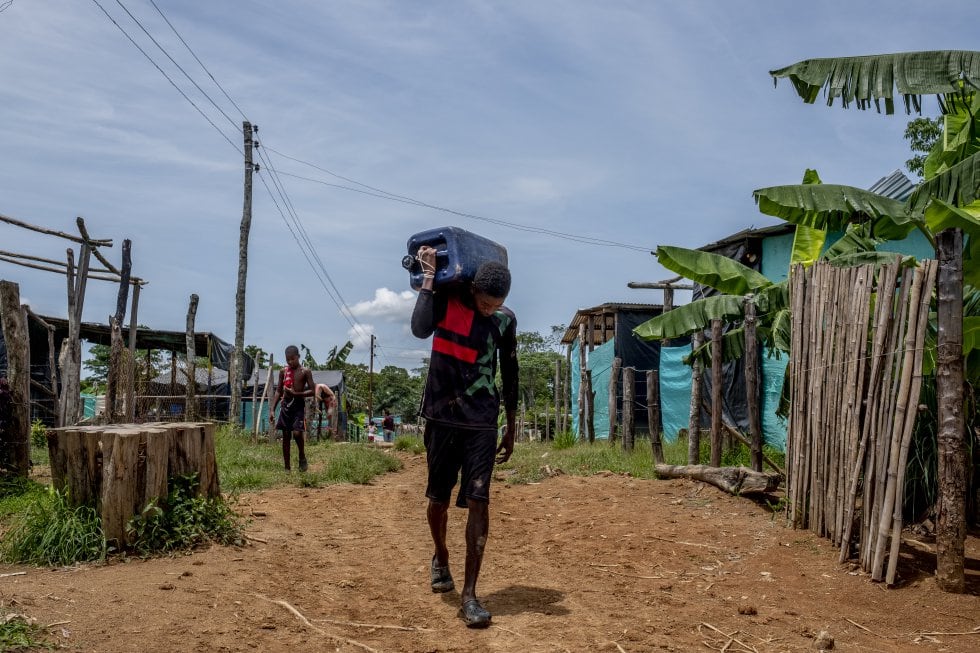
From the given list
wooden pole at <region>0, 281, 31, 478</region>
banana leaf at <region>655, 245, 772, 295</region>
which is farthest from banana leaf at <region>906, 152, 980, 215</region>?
wooden pole at <region>0, 281, 31, 478</region>

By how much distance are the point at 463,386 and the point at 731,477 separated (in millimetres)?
4063

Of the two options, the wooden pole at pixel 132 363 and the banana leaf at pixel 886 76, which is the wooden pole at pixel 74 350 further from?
the banana leaf at pixel 886 76

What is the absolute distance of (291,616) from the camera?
165 inches

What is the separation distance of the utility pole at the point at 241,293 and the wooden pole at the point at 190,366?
3.96 ft

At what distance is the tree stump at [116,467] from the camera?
5223 millimetres

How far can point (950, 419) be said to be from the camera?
15.5 ft

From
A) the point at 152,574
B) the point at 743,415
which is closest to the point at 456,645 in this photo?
the point at 152,574

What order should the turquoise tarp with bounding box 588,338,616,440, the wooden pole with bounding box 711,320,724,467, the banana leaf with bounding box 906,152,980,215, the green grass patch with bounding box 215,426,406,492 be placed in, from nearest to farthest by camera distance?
the banana leaf with bounding box 906,152,980,215
the wooden pole with bounding box 711,320,724,467
the green grass patch with bounding box 215,426,406,492
the turquoise tarp with bounding box 588,338,616,440

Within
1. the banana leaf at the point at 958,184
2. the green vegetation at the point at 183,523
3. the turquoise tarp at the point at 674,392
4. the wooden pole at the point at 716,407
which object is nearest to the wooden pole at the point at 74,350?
the green vegetation at the point at 183,523

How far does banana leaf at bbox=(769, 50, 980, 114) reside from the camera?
596cm

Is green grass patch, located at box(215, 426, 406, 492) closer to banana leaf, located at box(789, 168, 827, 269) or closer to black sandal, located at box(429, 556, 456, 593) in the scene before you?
black sandal, located at box(429, 556, 456, 593)

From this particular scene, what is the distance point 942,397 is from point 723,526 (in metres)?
2.34

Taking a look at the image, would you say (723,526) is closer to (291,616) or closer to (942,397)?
(942,397)

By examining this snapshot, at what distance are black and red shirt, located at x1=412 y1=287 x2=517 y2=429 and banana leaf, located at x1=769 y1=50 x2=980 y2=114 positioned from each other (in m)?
3.49
